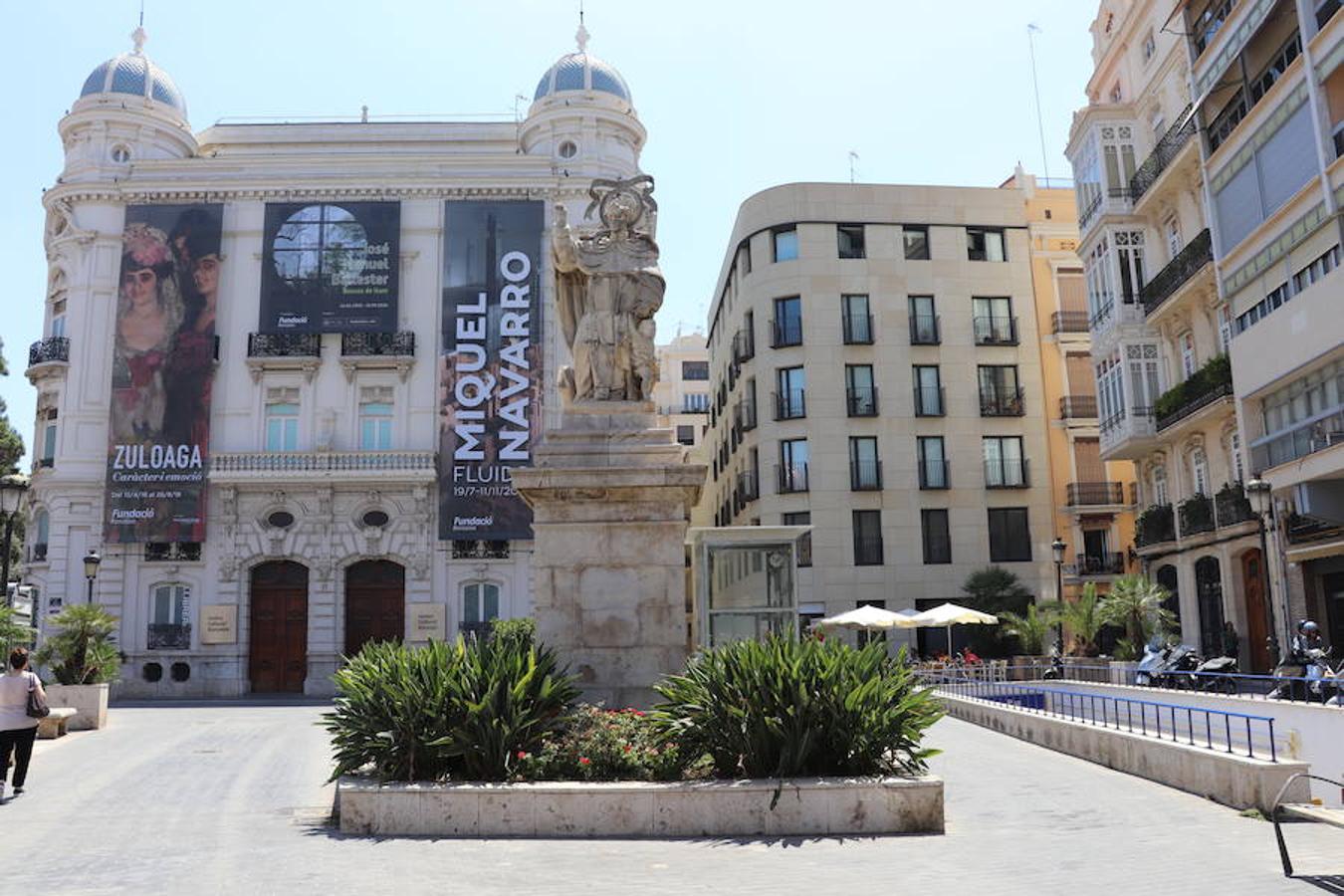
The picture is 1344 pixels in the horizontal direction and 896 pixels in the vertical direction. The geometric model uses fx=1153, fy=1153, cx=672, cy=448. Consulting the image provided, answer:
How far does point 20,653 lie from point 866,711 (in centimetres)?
917

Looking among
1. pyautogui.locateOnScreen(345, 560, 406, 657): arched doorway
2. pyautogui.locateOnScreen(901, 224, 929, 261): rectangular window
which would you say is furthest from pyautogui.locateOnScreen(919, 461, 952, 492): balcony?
pyautogui.locateOnScreen(345, 560, 406, 657): arched doorway

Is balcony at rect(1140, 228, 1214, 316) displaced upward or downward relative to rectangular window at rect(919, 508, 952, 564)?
upward

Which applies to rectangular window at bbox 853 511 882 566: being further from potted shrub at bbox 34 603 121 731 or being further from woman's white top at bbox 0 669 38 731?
woman's white top at bbox 0 669 38 731

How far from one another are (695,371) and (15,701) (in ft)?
229

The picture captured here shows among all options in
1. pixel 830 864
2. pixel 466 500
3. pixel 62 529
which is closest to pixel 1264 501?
pixel 830 864

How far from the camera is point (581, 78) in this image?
138 ft

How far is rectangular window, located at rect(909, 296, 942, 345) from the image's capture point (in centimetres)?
4434

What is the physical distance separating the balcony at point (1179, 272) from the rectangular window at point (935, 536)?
13066 millimetres

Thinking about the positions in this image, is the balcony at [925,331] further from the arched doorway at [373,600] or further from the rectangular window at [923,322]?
the arched doorway at [373,600]

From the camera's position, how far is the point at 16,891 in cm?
733

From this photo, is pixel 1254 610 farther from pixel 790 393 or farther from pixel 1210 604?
pixel 790 393

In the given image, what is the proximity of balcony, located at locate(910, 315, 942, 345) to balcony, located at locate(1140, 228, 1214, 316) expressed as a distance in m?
12.2

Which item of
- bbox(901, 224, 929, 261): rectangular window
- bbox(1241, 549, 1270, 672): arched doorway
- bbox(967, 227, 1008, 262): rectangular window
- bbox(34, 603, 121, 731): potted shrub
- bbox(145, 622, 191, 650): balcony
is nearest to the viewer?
bbox(34, 603, 121, 731): potted shrub

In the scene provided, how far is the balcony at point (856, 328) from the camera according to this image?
44.2 m
